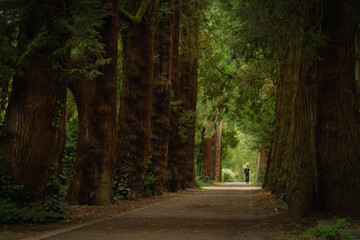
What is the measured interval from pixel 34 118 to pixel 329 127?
6.52 metres

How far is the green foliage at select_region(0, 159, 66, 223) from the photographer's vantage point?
9508 millimetres

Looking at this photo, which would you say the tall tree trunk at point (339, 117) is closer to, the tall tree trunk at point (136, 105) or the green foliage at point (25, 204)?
the green foliage at point (25, 204)

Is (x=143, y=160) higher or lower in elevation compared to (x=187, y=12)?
lower

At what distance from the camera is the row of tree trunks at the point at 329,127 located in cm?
1062

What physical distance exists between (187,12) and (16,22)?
1745 cm

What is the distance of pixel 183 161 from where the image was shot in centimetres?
2778

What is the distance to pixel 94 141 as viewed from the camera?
1433 cm

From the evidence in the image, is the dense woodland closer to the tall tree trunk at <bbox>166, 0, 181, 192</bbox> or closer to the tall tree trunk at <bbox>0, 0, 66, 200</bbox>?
the tall tree trunk at <bbox>0, 0, 66, 200</bbox>

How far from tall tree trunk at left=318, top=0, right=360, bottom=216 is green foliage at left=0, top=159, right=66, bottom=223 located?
5.83 meters

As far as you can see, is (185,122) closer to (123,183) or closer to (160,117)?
(160,117)

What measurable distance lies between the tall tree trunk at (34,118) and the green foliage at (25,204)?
141 millimetres

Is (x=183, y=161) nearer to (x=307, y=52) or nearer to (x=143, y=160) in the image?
(x=143, y=160)

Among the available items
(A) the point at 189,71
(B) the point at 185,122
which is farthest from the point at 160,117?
(A) the point at 189,71

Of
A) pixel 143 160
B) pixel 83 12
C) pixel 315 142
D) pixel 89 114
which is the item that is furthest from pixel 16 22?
pixel 143 160
